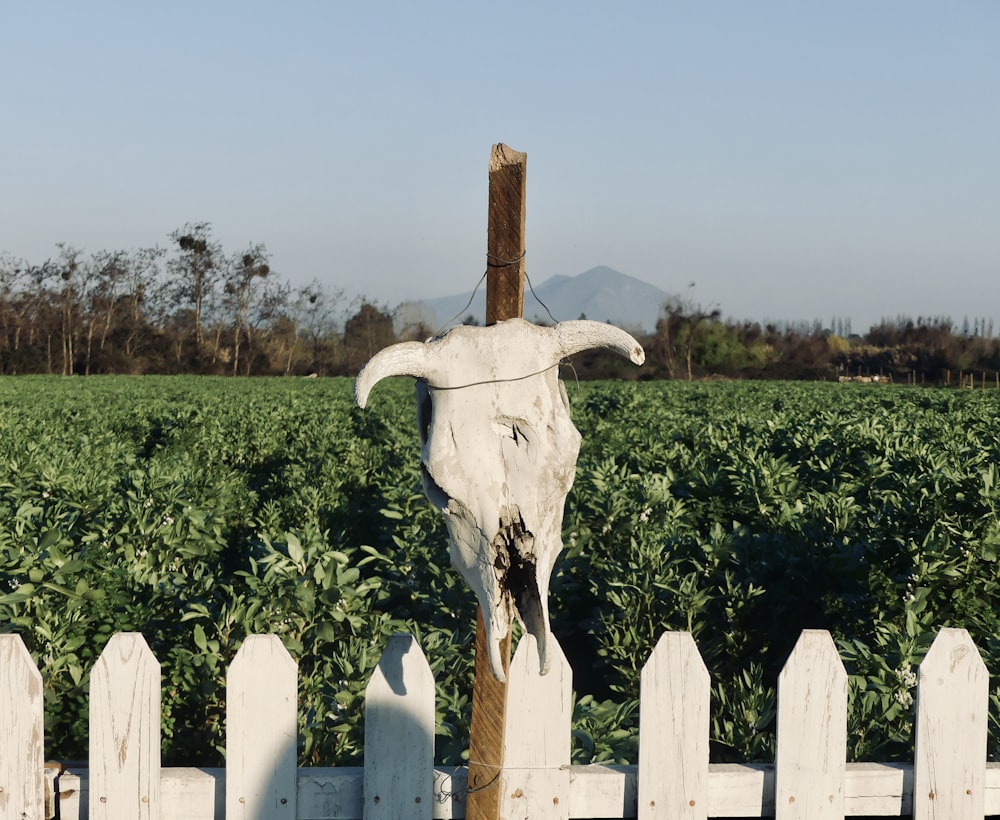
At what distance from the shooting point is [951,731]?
2605mm

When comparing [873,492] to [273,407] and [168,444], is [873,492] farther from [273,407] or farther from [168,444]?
[273,407]

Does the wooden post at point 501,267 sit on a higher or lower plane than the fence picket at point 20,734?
higher

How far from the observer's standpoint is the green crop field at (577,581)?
11.6 feet

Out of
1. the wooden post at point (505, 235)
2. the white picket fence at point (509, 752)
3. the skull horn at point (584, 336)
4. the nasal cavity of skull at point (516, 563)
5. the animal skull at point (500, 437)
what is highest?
the wooden post at point (505, 235)

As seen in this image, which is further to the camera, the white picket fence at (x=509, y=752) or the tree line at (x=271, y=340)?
the tree line at (x=271, y=340)

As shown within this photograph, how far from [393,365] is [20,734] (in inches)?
57.5

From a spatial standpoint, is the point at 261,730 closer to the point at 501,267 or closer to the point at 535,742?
the point at 535,742

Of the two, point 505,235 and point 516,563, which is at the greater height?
point 505,235

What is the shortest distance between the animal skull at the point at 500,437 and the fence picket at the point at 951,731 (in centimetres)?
124

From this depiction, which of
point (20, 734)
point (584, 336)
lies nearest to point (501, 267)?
point (584, 336)

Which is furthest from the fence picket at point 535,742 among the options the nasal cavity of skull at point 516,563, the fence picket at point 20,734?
the fence picket at point 20,734

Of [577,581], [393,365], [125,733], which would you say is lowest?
[577,581]

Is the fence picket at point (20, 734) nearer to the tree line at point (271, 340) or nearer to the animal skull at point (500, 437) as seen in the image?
the animal skull at point (500, 437)

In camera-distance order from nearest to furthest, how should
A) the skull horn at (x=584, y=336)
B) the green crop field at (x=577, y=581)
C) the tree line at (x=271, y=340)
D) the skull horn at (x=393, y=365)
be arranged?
the skull horn at (x=393, y=365), the skull horn at (x=584, y=336), the green crop field at (x=577, y=581), the tree line at (x=271, y=340)
